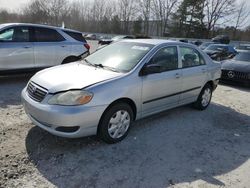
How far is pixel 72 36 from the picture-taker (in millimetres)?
8141

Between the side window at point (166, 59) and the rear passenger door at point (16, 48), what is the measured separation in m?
4.12

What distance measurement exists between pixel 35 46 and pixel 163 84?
4293 mm

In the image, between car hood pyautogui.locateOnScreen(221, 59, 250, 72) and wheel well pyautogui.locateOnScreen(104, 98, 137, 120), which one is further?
car hood pyautogui.locateOnScreen(221, 59, 250, 72)

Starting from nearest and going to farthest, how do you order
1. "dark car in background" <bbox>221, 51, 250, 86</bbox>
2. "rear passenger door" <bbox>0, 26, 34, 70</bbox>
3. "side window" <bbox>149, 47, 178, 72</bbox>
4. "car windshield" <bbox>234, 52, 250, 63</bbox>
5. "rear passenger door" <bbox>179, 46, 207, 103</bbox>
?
"side window" <bbox>149, 47, 178, 72</bbox>
"rear passenger door" <bbox>179, 46, 207, 103</bbox>
"rear passenger door" <bbox>0, 26, 34, 70</bbox>
"dark car in background" <bbox>221, 51, 250, 86</bbox>
"car windshield" <bbox>234, 52, 250, 63</bbox>

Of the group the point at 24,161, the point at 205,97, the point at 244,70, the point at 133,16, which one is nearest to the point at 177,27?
the point at 133,16

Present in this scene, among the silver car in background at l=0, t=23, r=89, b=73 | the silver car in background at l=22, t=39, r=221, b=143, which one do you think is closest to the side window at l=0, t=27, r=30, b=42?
the silver car in background at l=0, t=23, r=89, b=73

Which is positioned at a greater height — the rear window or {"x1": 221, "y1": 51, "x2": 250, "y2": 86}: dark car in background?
the rear window

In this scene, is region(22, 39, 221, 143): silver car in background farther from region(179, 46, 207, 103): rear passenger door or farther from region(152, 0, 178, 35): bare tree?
region(152, 0, 178, 35): bare tree

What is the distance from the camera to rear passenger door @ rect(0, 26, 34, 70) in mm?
6754

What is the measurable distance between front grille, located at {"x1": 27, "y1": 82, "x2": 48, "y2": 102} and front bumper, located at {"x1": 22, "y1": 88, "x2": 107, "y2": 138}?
0.07 metres

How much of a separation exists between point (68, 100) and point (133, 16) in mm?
63886

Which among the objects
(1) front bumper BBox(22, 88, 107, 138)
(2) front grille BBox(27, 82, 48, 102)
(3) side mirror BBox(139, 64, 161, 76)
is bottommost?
(1) front bumper BBox(22, 88, 107, 138)

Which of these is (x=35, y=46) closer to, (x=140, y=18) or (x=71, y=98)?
(x=71, y=98)

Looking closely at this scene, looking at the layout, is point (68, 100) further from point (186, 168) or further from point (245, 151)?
point (245, 151)
